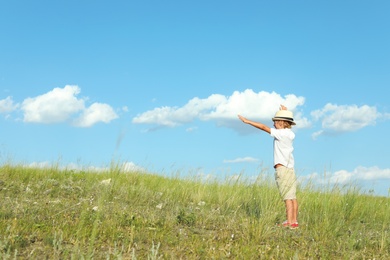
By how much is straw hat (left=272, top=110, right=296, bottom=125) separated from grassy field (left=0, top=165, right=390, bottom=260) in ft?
4.73

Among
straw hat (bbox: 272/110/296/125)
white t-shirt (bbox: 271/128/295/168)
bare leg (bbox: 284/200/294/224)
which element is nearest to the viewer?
bare leg (bbox: 284/200/294/224)

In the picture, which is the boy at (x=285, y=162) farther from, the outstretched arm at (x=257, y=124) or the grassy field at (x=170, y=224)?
the grassy field at (x=170, y=224)

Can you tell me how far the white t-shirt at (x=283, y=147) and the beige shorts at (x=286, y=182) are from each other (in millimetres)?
109

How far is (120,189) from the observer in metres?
10.5

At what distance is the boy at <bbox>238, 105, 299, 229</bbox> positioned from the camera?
Result: 7.96 m

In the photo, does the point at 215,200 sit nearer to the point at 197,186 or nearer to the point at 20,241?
the point at 197,186

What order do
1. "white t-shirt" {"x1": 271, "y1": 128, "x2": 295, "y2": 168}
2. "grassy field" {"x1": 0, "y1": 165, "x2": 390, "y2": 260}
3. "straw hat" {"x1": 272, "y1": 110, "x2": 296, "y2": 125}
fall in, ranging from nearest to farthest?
"grassy field" {"x1": 0, "y1": 165, "x2": 390, "y2": 260} → "white t-shirt" {"x1": 271, "y1": 128, "x2": 295, "y2": 168} → "straw hat" {"x1": 272, "y1": 110, "x2": 296, "y2": 125}

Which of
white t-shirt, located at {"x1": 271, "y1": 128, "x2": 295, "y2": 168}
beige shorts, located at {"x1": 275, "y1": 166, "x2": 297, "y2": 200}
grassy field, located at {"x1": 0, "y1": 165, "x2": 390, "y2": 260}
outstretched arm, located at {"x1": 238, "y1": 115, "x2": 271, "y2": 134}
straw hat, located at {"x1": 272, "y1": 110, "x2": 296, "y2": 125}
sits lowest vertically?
grassy field, located at {"x1": 0, "y1": 165, "x2": 390, "y2": 260}

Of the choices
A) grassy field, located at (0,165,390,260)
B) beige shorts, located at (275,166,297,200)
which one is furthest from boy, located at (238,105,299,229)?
grassy field, located at (0,165,390,260)

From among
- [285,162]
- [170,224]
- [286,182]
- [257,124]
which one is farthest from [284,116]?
[170,224]

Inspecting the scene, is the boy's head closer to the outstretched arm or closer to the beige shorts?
the outstretched arm

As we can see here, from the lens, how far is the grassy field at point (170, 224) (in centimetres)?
530

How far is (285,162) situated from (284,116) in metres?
0.88

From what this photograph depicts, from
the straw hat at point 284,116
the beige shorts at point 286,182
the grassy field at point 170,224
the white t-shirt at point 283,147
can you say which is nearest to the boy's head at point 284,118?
the straw hat at point 284,116
